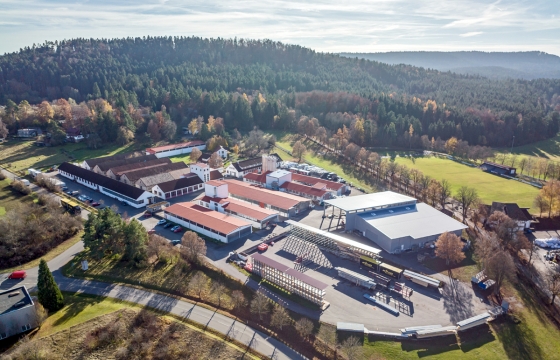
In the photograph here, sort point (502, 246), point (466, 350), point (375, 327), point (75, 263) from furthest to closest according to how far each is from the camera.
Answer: point (502, 246) < point (75, 263) < point (375, 327) < point (466, 350)

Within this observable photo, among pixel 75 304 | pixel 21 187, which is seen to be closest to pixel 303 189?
pixel 75 304

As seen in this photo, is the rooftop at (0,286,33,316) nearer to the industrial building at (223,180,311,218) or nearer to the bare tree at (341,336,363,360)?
the bare tree at (341,336,363,360)

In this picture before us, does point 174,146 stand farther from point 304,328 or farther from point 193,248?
A: point 304,328

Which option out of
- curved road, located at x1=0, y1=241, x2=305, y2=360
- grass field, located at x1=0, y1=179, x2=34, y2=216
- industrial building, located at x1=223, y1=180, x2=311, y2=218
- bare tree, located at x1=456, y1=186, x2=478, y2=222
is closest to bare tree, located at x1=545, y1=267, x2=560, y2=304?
bare tree, located at x1=456, y1=186, x2=478, y2=222

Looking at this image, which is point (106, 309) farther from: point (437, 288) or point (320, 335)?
point (437, 288)

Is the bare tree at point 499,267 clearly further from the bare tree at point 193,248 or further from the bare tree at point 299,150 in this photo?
the bare tree at point 299,150

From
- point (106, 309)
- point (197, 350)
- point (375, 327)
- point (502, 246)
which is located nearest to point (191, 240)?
point (106, 309)
